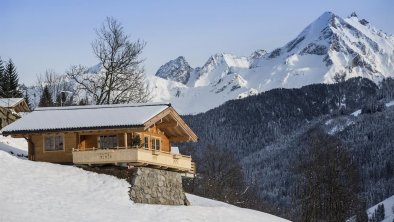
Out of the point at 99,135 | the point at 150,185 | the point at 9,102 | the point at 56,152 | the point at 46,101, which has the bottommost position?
the point at 150,185

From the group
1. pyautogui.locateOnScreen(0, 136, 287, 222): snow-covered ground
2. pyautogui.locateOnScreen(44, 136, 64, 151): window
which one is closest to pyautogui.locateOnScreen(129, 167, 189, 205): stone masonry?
pyautogui.locateOnScreen(0, 136, 287, 222): snow-covered ground

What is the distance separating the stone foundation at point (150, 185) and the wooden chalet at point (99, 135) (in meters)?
0.49

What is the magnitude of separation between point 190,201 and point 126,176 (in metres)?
7.68

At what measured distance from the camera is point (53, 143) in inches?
1977

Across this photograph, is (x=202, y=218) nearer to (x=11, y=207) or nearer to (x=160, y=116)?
(x=160, y=116)

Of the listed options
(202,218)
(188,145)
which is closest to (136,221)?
(202,218)

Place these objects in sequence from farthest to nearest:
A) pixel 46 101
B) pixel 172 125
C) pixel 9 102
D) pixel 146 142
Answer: pixel 46 101 → pixel 9 102 → pixel 172 125 → pixel 146 142

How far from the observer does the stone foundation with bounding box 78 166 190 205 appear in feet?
154

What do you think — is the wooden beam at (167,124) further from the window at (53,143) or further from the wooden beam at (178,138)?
the window at (53,143)

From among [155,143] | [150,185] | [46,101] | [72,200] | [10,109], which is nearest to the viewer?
[72,200]

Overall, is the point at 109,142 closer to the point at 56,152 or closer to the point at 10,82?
the point at 56,152

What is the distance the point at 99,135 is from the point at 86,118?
141 centimetres

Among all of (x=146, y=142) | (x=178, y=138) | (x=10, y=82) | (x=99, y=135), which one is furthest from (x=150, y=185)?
(x=10, y=82)

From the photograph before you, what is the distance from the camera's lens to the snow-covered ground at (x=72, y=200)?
40312 millimetres
